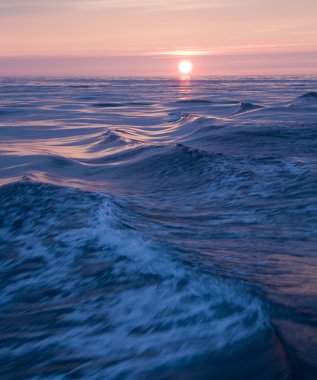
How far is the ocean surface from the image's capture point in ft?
9.14

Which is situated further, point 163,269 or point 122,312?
point 163,269

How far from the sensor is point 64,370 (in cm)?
276

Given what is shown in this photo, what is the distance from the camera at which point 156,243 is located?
173 inches

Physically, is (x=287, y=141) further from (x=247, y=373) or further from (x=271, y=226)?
(x=247, y=373)

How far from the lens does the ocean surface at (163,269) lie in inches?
110

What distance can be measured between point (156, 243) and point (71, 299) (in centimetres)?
107

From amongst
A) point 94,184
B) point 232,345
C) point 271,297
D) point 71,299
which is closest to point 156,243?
point 71,299

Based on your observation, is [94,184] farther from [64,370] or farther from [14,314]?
[64,370]

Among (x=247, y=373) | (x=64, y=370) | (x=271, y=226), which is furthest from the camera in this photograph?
(x=271, y=226)

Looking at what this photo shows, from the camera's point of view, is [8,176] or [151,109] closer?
[8,176]

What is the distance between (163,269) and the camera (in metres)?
3.78

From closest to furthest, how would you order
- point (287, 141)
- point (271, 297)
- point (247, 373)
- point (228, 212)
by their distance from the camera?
point (247, 373), point (271, 297), point (228, 212), point (287, 141)

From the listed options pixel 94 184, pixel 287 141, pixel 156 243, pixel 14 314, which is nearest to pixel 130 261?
pixel 156 243

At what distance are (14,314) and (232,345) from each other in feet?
5.00
